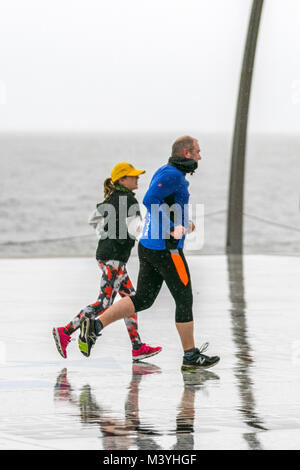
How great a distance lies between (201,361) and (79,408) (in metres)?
1.81

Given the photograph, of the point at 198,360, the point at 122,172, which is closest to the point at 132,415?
A: the point at 198,360

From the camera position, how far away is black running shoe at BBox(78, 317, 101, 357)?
30.3 feet

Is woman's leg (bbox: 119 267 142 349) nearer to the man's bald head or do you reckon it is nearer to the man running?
the man running


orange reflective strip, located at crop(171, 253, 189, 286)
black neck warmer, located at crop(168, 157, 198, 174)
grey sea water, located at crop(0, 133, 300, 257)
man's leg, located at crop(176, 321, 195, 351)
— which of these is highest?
black neck warmer, located at crop(168, 157, 198, 174)

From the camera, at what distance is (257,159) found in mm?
125125

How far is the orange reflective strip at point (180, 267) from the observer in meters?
9.07

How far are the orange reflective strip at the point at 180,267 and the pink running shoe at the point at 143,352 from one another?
29.9 inches

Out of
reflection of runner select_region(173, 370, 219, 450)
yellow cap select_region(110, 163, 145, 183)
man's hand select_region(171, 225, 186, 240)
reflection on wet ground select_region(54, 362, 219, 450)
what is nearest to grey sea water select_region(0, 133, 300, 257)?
yellow cap select_region(110, 163, 145, 183)

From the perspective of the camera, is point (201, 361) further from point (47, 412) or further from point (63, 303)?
point (63, 303)

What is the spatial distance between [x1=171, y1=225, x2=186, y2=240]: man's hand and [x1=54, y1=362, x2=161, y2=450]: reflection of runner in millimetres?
1023

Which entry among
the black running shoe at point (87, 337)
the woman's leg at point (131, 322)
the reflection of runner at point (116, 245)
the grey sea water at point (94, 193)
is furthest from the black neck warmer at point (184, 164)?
the grey sea water at point (94, 193)

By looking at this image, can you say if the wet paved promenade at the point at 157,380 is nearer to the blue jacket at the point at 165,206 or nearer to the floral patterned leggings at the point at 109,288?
the floral patterned leggings at the point at 109,288

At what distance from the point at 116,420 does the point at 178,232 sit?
217 cm
